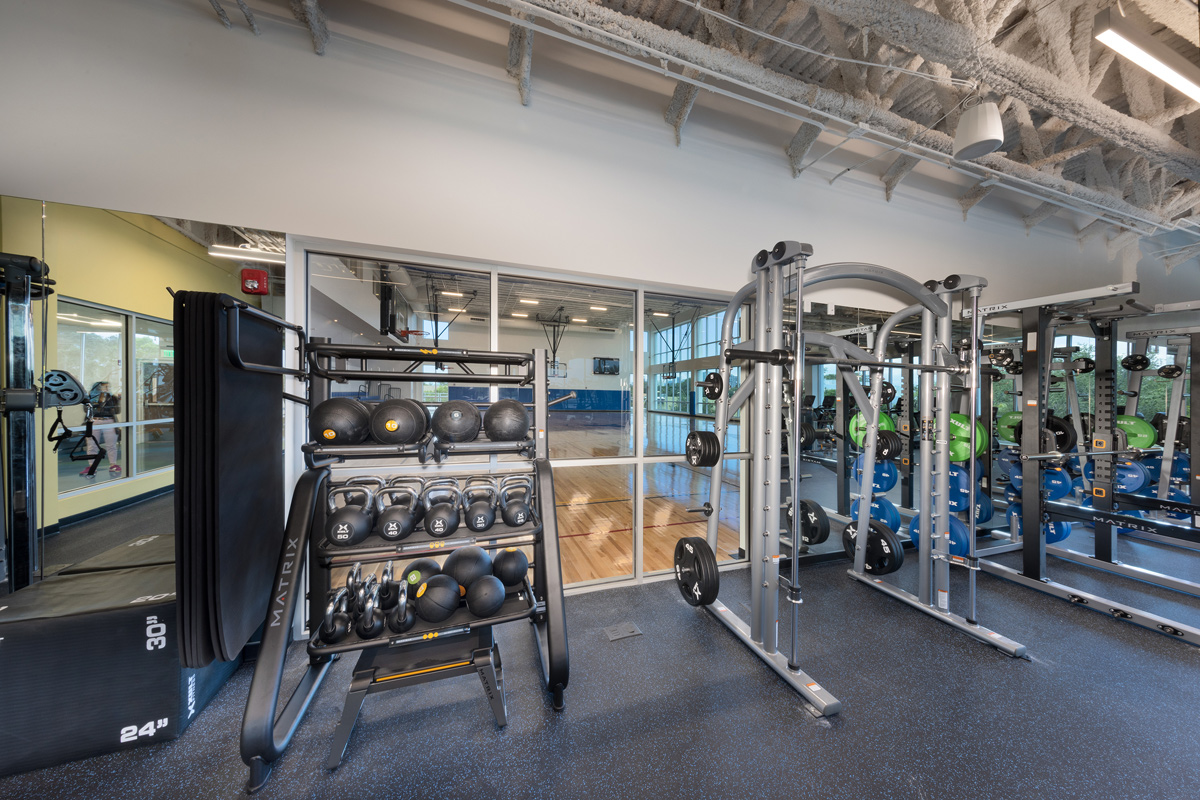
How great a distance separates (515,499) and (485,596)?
42 cm

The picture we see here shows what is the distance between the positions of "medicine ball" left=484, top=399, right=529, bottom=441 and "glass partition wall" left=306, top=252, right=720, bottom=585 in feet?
0.87

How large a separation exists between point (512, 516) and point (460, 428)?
1.48ft

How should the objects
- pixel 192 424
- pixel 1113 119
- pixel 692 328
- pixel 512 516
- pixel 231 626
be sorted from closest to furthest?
pixel 192 424, pixel 231 626, pixel 512 516, pixel 1113 119, pixel 692 328

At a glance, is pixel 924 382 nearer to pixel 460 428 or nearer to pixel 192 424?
pixel 460 428

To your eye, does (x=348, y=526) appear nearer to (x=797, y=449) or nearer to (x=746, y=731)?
(x=746, y=731)

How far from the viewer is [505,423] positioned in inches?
71.9

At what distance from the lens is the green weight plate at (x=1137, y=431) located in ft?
10.7

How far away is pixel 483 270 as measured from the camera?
2.37 meters

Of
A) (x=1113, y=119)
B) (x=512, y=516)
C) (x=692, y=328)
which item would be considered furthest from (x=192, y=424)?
(x=1113, y=119)

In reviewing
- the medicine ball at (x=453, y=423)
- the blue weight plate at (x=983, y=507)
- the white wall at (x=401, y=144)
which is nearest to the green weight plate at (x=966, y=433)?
the blue weight plate at (x=983, y=507)

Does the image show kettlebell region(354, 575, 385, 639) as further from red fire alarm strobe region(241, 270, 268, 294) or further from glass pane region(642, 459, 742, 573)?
glass pane region(642, 459, 742, 573)

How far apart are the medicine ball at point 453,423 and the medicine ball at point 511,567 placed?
58 cm

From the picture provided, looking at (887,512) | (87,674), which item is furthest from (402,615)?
(887,512)

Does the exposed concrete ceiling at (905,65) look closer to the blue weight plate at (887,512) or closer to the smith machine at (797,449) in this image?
the smith machine at (797,449)
